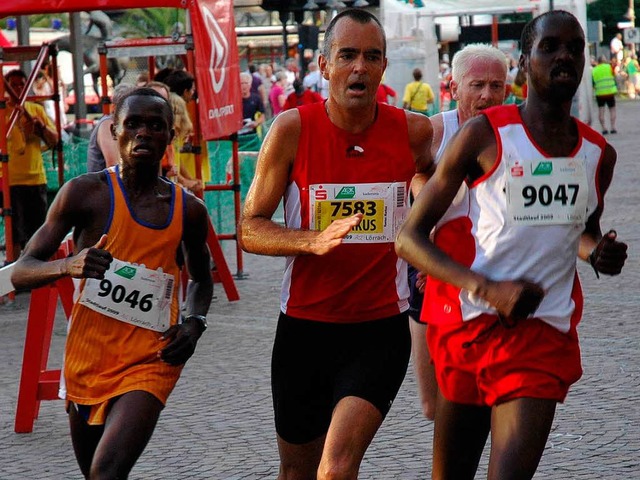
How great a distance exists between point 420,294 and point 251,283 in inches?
269

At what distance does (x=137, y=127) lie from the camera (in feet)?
15.5

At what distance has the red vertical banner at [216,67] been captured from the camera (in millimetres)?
11305

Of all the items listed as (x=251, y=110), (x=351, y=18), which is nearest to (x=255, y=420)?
(x=351, y=18)

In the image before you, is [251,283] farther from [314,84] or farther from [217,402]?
[314,84]

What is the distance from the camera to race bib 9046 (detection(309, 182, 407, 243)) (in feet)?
14.6

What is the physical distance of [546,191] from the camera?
155 inches

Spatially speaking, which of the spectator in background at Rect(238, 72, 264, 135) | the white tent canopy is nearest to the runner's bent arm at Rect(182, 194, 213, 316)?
the spectator in background at Rect(238, 72, 264, 135)

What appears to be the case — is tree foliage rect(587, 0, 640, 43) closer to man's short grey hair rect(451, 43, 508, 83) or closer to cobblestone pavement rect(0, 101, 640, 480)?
cobblestone pavement rect(0, 101, 640, 480)

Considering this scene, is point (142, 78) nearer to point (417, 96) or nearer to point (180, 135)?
point (180, 135)

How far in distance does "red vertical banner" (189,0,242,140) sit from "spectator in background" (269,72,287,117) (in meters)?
17.8

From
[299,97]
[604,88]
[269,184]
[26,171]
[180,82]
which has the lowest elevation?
[604,88]

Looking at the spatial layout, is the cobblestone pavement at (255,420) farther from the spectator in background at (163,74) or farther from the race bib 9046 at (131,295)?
the spectator in background at (163,74)

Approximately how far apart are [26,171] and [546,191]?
30.6 feet

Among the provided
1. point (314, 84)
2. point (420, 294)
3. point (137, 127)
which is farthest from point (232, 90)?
point (314, 84)
